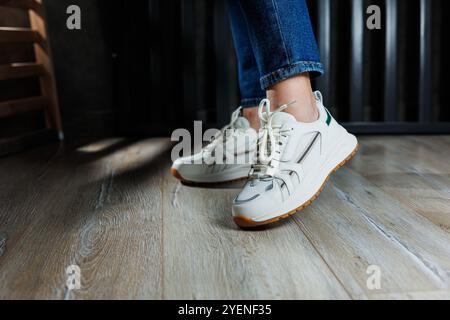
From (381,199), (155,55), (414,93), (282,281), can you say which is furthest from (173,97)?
(282,281)

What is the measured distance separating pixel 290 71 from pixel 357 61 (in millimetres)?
1207

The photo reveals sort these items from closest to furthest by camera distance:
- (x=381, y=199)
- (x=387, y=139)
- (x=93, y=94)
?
(x=381, y=199)
(x=387, y=139)
(x=93, y=94)

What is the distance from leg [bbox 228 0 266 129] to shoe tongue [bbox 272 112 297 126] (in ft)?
0.88

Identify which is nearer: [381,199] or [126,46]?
[381,199]

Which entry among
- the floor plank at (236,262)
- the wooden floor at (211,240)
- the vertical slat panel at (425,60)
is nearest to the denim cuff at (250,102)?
the wooden floor at (211,240)

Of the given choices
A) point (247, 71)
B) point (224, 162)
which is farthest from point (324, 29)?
point (224, 162)

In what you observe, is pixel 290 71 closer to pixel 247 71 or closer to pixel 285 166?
pixel 285 166

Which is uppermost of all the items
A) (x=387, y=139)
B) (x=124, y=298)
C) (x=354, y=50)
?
(x=354, y=50)

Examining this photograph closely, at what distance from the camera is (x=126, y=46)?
6.57ft

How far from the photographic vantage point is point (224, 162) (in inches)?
47.4

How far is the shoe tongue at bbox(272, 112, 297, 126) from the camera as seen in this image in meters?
0.93

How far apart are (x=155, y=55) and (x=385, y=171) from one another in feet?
3.56
